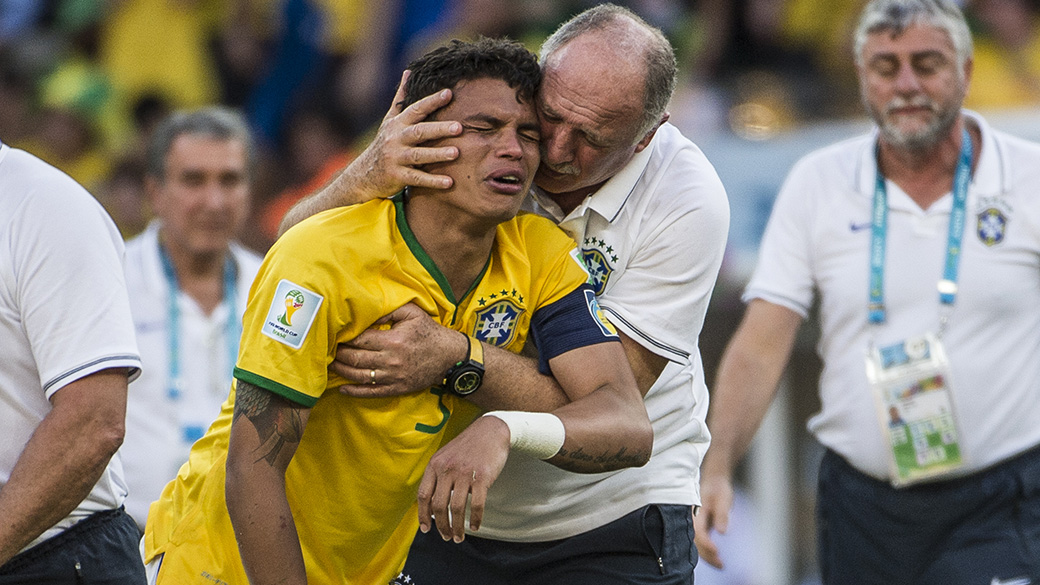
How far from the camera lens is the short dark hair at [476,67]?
128 inches

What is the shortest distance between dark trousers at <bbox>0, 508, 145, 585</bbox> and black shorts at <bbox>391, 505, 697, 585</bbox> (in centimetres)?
71

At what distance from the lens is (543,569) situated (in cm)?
371

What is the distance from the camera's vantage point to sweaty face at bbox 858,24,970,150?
4.79 m

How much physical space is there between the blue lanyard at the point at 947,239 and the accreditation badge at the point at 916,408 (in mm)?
146

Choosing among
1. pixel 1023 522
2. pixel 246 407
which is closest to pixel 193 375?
pixel 246 407

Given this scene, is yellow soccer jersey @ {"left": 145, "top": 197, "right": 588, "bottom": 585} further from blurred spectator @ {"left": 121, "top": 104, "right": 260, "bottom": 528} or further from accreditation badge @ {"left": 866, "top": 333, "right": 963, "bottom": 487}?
blurred spectator @ {"left": 121, "top": 104, "right": 260, "bottom": 528}

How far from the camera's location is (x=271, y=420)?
9.93 ft

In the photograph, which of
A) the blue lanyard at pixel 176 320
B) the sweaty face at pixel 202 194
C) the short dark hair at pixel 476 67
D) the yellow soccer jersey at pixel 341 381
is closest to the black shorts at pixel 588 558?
the yellow soccer jersey at pixel 341 381

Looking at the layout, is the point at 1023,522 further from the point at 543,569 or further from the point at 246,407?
the point at 246,407

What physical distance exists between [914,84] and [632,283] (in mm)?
1752

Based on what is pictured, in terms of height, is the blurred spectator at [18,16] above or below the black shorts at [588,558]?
above

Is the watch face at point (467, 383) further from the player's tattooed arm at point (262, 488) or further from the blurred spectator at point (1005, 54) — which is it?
the blurred spectator at point (1005, 54)

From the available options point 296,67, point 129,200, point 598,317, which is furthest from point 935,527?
point 296,67

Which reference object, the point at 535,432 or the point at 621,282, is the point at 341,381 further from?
the point at 621,282
